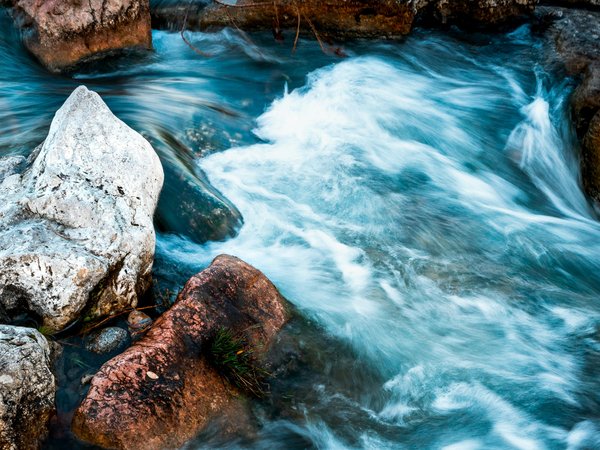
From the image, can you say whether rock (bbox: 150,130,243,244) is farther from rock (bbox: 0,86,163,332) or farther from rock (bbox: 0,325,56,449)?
rock (bbox: 0,325,56,449)

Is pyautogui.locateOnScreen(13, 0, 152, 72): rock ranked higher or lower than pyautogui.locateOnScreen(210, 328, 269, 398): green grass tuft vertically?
higher

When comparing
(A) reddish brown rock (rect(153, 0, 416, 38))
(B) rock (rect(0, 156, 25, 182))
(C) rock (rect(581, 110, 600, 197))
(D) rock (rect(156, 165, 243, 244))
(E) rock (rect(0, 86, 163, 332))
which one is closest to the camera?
(E) rock (rect(0, 86, 163, 332))

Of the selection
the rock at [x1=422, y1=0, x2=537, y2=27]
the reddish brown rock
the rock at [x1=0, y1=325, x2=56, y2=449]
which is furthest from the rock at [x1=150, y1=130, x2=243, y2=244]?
the rock at [x1=422, y1=0, x2=537, y2=27]

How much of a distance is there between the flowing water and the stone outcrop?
9.8 inches

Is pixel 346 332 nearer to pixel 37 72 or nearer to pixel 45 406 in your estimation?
pixel 45 406

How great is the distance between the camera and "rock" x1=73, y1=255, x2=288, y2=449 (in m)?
3.69

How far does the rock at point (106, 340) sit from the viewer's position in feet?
14.2

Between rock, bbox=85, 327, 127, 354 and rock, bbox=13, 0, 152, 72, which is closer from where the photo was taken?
rock, bbox=85, 327, 127, 354

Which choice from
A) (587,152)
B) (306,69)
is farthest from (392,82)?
(587,152)

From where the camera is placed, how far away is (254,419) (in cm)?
408

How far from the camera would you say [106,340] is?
4.38 meters

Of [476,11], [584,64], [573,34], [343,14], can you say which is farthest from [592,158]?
[343,14]

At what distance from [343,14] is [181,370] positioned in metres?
7.16

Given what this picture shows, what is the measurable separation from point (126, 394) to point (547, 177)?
556cm
